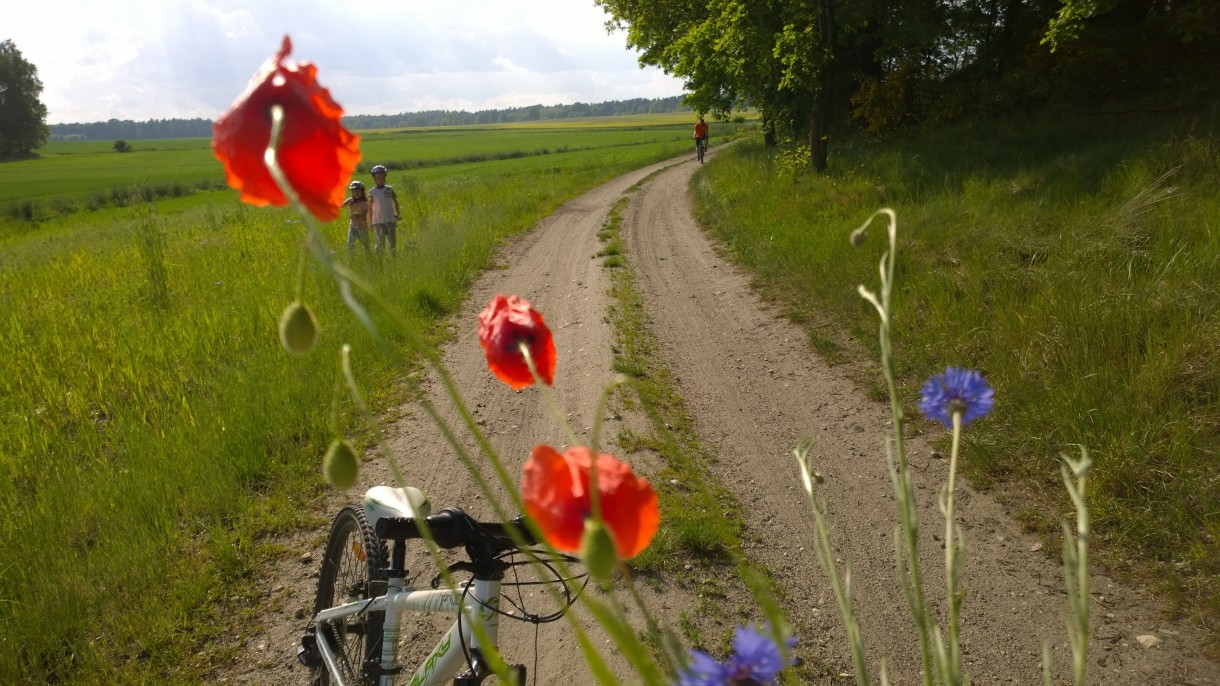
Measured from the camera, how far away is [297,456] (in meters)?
4.68

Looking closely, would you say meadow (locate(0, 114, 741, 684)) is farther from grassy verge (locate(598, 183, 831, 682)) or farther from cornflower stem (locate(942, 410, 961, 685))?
cornflower stem (locate(942, 410, 961, 685))

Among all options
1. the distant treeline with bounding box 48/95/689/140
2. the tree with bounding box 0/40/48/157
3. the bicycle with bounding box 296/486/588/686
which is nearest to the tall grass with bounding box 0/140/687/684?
the bicycle with bounding box 296/486/588/686

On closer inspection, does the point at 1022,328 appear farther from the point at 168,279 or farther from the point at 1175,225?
the point at 168,279

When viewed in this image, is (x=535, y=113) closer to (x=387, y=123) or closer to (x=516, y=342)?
(x=387, y=123)

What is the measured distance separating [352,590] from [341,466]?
7.54ft

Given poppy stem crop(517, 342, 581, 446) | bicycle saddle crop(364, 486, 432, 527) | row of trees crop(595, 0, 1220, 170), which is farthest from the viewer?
row of trees crop(595, 0, 1220, 170)

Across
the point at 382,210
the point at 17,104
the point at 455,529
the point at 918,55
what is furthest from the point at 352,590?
the point at 17,104


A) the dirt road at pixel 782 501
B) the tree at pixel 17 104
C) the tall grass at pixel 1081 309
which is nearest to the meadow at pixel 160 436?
the dirt road at pixel 782 501

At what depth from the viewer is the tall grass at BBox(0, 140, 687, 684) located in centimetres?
318

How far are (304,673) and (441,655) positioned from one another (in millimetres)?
1377

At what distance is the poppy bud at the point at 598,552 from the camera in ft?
1.30

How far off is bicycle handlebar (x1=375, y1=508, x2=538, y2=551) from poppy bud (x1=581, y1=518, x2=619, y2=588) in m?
1.26

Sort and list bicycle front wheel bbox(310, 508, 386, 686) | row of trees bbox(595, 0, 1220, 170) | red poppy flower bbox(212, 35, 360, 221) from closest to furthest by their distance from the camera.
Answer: red poppy flower bbox(212, 35, 360, 221) < bicycle front wheel bbox(310, 508, 386, 686) < row of trees bbox(595, 0, 1220, 170)

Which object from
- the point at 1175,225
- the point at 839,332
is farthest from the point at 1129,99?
the point at 839,332
